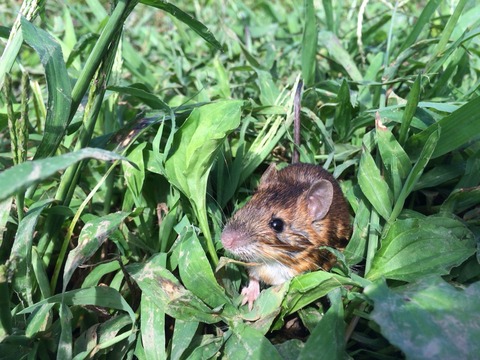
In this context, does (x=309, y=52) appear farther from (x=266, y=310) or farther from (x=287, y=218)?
(x=266, y=310)

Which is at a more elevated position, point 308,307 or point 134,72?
point 134,72

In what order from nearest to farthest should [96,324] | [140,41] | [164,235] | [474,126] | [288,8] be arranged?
[96,324]
[474,126]
[164,235]
[140,41]
[288,8]

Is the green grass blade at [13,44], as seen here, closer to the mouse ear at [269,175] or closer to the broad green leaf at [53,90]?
the broad green leaf at [53,90]

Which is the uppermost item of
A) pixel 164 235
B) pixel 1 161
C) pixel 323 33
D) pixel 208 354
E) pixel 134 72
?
pixel 323 33

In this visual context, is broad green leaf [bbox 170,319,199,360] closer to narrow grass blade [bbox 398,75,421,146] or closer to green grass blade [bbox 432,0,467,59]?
narrow grass blade [bbox 398,75,421,146]

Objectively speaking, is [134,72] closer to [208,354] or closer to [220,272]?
[220,272]

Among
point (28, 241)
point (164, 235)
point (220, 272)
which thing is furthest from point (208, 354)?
point (28, 241)

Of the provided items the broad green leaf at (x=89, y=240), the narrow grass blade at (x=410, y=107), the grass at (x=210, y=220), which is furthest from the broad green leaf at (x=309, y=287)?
the narrow grass blade at (x=410, y=107)
